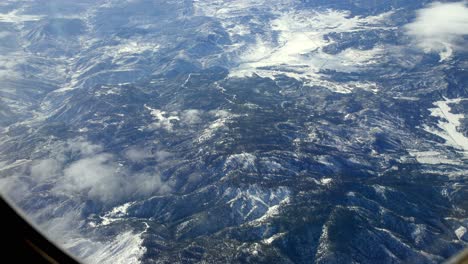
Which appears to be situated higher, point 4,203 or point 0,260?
point 4,203

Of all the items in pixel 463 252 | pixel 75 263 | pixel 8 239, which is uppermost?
pixel 463 252

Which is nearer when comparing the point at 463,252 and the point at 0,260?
the point at 463,252

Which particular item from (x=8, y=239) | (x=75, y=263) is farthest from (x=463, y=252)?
(x=8, y=239)

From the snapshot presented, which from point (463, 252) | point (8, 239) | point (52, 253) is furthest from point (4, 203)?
Result: point (463, 252)

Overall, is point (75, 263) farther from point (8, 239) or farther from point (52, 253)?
point (8, 239)

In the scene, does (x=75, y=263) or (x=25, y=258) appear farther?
(x=75, y=263)

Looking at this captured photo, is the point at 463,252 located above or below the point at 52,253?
above

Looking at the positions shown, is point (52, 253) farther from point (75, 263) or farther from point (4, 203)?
point (4, 203)

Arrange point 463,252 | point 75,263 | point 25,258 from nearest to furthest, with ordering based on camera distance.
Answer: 1. point 463,252
2. point 25,258
3. point 75,263

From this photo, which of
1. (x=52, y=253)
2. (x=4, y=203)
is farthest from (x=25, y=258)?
(x=4, y=203)

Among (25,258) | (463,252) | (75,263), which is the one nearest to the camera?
(463,252)
